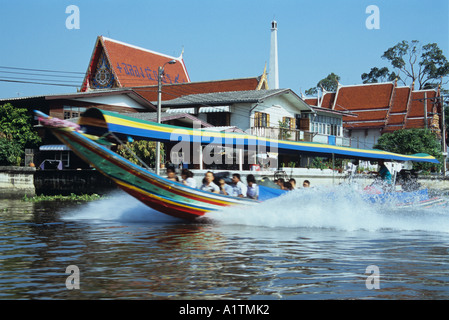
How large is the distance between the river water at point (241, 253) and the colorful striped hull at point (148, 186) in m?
0.43

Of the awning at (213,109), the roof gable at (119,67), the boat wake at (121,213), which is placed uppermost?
the roof gable at (119,67)

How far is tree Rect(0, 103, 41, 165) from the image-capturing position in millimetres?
28109

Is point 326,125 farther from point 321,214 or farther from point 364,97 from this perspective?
point 321,214

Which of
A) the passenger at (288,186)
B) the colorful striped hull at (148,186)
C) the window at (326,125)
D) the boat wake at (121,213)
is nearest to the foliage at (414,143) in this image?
the window at (326,125)

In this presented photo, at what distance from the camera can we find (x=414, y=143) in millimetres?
35000

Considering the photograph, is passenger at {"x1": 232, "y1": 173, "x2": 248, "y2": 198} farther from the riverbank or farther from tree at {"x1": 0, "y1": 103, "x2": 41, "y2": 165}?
tree at {"x1": 0, "y1": 103, "x2": 41, "y2": 165}

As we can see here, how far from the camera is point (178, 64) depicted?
1822 inches

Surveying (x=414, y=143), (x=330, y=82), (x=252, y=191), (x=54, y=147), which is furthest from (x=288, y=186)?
(x=330, y=82)

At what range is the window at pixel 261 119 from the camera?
33.1 m

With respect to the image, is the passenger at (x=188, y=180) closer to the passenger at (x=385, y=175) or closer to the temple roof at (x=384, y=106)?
the passenger at (x=385, y=175)

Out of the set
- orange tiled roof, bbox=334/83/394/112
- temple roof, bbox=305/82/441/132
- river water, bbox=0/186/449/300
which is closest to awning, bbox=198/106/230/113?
river water, bbox=0/186/449/300

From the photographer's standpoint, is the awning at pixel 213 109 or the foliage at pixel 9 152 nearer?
the foliage at pixel 9 152

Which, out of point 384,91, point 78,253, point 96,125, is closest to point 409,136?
point 384,91

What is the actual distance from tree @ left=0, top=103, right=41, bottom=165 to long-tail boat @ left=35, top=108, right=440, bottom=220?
55.3 ft
